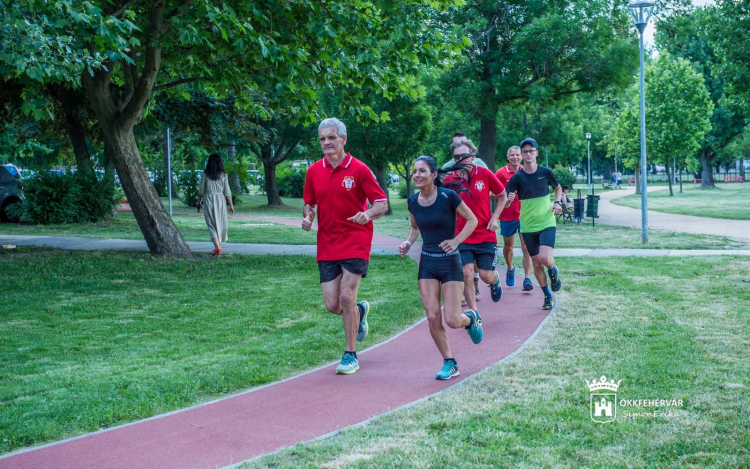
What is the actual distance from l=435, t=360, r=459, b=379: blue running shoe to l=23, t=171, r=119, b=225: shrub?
20256 mm

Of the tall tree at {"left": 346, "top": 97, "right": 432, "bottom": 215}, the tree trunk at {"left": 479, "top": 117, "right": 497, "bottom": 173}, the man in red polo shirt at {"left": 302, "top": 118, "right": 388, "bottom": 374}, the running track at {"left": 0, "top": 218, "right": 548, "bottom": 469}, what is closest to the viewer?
the running track at {"left": 0, "top": 218, "right": 548, "bottom": 469}

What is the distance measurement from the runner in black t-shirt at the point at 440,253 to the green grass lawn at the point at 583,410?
0.48m

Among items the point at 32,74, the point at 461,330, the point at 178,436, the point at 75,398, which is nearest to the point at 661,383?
the point at 461,330

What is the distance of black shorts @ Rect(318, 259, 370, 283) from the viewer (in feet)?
21.2

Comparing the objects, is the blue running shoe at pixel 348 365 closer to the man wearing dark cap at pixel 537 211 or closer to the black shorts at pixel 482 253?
the black shorts at pixel 482 253

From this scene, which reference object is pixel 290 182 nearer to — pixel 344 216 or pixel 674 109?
pixel 674 109

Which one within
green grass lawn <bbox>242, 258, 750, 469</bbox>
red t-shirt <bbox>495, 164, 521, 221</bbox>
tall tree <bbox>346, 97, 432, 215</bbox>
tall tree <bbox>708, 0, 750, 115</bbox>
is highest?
tall tree <bbox>708, 0, 750, 115</bbox>

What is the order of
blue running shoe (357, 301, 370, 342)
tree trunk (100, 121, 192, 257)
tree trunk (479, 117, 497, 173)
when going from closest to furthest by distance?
blue running shoe (357, 301, 370, 342)
tree trunk (100, 121, 192, 257)
tree trunk (479, 117, 497, 173)

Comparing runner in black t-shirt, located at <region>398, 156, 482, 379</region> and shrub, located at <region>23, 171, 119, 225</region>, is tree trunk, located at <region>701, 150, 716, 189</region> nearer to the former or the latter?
shrub, located at <region>23, 171, 119, 225</region>

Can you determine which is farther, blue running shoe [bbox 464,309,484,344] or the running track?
blue running shoe [bbox 464,309,484,344]

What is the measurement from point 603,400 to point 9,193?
23.4m

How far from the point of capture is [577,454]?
14.2 ft

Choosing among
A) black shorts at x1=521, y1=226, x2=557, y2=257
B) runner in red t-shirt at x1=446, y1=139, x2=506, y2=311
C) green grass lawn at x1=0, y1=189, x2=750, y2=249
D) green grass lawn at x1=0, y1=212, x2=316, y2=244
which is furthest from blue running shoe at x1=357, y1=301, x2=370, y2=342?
green grass lawn at x1=0, y1=212, x2=316, y2=244

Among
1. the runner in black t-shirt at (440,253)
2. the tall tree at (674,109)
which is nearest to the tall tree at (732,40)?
the runner in black t-shirt at (440,253)
